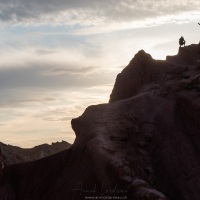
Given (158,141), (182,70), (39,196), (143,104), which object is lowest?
(39,196)

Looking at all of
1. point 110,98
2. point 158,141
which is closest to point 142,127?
point 158,141

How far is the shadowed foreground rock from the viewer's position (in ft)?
100

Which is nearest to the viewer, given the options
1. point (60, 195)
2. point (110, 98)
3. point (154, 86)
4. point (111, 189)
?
point (111, 189)

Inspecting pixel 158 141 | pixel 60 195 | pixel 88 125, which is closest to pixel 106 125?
pixel 88 125

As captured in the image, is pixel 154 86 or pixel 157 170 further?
pixel 154 86

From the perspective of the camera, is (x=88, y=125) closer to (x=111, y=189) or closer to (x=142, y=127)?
(x=142, y=127)

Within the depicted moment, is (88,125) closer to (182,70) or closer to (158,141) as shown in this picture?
(158,141)

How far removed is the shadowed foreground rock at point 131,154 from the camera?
30484mm

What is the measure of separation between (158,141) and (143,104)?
455 centimetres

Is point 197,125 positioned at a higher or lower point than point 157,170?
higher

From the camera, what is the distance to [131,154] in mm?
33719

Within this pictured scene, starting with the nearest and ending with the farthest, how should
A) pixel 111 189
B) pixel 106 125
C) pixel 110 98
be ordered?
pixel 111 189 → pixel 106 125 → pixel 110 98

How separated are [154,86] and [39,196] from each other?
1672 centimetres

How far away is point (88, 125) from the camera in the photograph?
123 ft
